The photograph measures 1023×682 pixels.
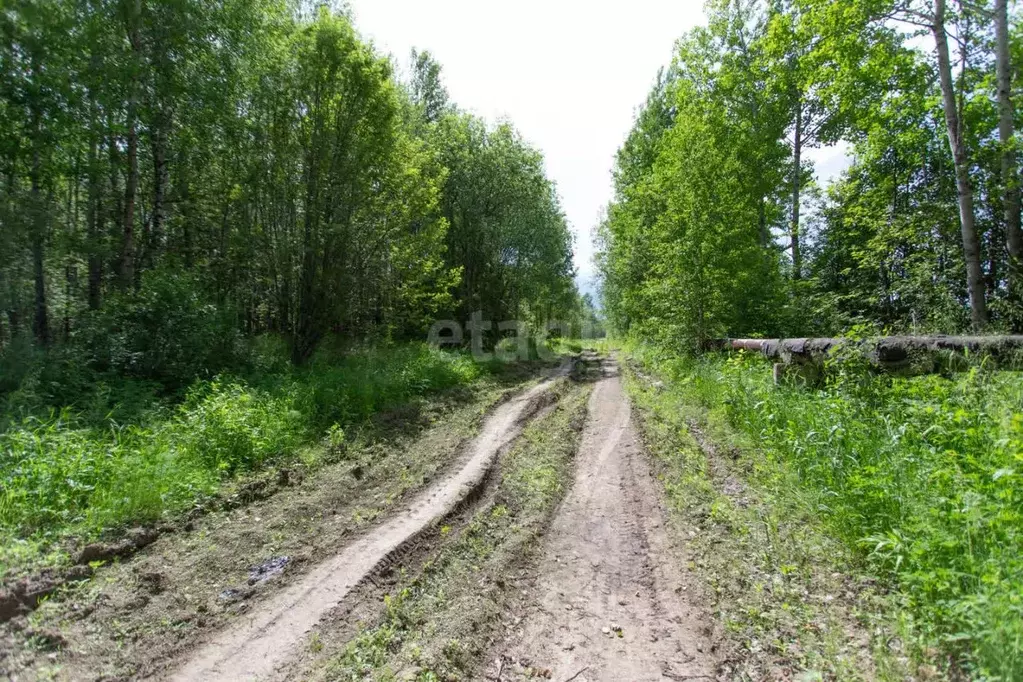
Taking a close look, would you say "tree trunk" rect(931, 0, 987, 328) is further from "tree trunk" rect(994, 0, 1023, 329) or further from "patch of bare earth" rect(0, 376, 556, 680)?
"patch of bare earth" rect(0, 376, 556, 680)

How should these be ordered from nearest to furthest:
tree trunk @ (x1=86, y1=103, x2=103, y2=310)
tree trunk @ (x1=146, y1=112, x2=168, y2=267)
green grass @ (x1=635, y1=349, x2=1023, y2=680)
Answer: green grass @ (x1=635, y1=349, x2=1023, y2=680) → tree trunk @ (x1=86, y1=103, x2=103, y2=310) → tree trunk @ (x1=146, y1=112, x2=168, y2=267)

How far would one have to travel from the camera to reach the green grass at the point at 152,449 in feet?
16.5

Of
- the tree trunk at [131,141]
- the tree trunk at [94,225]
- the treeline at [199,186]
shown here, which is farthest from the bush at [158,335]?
the tree trunk at [94,225]

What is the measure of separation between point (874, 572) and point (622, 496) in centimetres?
289

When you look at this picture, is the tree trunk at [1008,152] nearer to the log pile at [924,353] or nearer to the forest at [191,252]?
the log pile at [924,353]

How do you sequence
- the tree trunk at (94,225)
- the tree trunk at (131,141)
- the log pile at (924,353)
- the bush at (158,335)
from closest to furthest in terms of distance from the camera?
1. the log pile at (924,353)
2. the bush at (158,335)
3. the tree trunk at (131,141)
4. the tree trunk at (94,225)

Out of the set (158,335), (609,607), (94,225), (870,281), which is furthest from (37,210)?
(870,281)

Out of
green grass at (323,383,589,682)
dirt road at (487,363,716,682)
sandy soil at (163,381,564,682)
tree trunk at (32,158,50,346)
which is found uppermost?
tree trunk at (32,158,50,346)

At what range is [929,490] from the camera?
3842 mm

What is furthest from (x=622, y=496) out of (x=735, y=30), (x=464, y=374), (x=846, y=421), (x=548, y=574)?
(x=735, y=30)

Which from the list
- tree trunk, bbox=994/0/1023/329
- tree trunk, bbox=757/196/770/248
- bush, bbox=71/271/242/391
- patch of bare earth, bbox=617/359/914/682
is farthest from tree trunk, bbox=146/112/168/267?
tree trunk, bbox=757/196/770/248

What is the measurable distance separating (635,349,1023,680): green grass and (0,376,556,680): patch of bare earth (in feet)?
14.1

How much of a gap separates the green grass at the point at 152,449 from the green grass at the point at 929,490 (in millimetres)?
6904

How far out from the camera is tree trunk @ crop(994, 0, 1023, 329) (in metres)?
10.2
